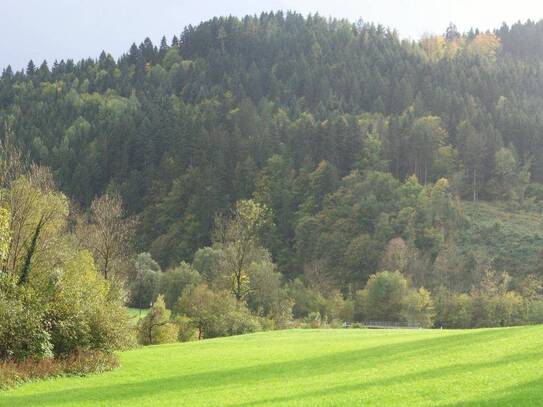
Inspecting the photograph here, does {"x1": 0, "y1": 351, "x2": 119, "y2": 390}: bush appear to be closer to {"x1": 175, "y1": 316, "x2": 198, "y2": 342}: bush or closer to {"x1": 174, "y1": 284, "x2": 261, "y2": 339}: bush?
{"x1": 174, "y1": 284, "x2": 261, "y2": 339}: bush

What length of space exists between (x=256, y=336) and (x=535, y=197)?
321 feet

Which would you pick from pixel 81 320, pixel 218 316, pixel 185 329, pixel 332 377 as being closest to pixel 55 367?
pixel 81 320

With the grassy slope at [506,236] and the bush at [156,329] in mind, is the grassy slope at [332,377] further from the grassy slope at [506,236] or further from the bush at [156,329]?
the grassy slope at [506,236]

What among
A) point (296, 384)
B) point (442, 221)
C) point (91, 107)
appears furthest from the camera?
point (91, 107)

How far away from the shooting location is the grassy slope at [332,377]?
2091 cm

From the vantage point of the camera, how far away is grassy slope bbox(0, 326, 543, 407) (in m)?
20.9

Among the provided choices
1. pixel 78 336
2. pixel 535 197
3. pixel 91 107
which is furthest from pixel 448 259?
pixel 91 107

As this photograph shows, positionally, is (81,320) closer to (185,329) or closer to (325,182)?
(185,329)

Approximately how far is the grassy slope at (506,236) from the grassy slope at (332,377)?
6444 cm

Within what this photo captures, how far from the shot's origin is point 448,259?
98.9 metres

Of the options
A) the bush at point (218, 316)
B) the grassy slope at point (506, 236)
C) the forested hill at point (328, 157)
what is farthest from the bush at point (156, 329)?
the grassy slope at point (506, 236)

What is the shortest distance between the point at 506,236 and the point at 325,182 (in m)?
37.8

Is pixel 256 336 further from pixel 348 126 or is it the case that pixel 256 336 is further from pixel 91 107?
pixel 91 107

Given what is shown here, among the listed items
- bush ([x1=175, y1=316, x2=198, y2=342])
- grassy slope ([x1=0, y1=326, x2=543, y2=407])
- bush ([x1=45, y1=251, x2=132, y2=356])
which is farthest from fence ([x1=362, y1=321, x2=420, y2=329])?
bush ([x1=45, y1=251, x2=132, y2=356])
